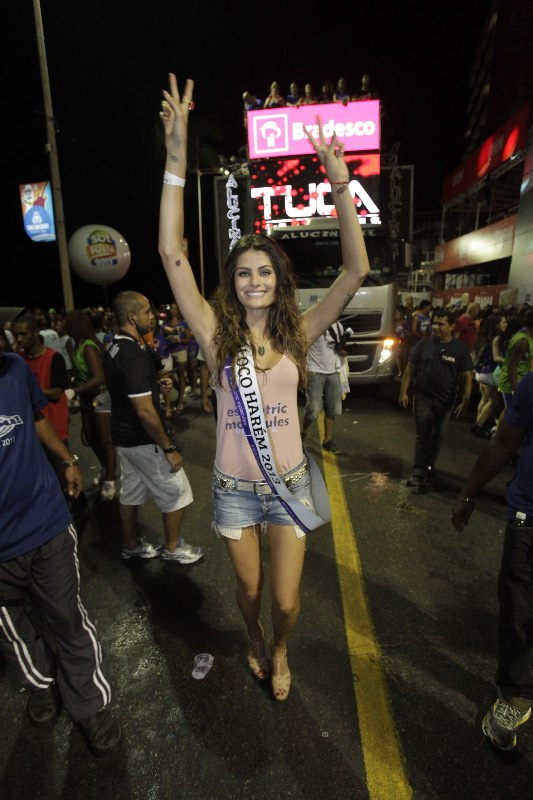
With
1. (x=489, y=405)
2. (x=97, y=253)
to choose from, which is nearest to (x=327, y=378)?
(x=489, y=405)

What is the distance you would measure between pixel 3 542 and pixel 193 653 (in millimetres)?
1331

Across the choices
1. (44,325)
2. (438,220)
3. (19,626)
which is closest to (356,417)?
(19,626)

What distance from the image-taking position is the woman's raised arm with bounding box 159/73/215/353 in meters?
1.96

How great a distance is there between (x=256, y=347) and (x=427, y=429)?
319cm

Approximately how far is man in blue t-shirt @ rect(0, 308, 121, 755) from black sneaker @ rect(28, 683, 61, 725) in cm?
12

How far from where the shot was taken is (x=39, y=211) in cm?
1148

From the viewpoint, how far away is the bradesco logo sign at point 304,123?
1047 cm

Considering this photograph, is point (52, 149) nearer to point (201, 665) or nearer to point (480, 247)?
point (201, 665)

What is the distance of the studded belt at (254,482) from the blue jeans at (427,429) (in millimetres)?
2919

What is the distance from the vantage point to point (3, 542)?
191 centimetres

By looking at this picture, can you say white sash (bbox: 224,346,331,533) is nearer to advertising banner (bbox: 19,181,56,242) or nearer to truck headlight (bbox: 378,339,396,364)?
truck headlight (bbox: 378,339,396,364)

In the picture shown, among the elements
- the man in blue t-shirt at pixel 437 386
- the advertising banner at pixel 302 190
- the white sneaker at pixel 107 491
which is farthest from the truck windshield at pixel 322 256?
the white sneaker at pixel 107 491

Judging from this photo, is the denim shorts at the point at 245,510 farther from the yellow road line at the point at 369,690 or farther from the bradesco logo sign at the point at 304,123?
the bradesco logo sign at the point at 304,123

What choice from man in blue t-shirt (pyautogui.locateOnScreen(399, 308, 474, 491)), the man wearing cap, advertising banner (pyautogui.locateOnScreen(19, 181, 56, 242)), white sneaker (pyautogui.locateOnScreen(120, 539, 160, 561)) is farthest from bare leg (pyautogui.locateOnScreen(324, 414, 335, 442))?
advertising banner (pyautogui.locateOnScreen(19, 181, 56, 242))
